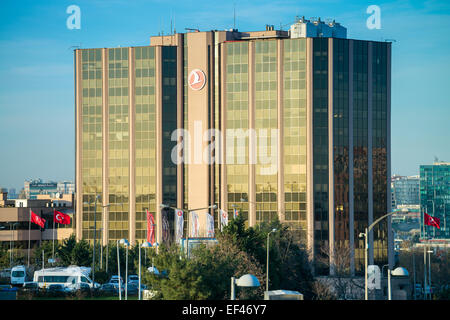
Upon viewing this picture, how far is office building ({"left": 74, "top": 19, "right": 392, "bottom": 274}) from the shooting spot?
137375mm

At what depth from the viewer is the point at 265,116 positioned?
139m

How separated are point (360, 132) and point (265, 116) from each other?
16.9 m

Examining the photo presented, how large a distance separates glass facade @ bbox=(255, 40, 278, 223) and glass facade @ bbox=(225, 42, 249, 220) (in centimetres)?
205

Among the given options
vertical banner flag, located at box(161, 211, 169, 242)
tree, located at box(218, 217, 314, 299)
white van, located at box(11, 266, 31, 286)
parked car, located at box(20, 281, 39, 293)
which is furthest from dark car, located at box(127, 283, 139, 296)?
vertical banner flag, located at box(161, 211, 169, 242)

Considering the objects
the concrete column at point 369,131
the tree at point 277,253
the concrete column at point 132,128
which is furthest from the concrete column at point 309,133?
the concrete column at point 132,128

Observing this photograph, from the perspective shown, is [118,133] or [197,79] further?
[118,133]

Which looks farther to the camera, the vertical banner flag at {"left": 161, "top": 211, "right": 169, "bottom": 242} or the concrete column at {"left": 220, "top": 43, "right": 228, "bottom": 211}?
the concrete column at {"left": 220, "top": 43, "right": 228, "bottom": 211}

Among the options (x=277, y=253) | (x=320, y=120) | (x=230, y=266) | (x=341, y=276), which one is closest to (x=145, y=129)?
(x=320, y=120)

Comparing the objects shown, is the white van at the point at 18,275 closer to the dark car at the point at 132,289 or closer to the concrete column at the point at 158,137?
the dark car at the point at 132,289

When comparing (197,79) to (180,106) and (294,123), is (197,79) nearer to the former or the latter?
(180,106)

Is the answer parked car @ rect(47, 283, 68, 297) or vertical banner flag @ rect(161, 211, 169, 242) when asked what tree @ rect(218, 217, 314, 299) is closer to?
parked car @ rect(47, 283, 68, 297)

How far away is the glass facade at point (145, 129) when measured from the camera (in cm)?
14400

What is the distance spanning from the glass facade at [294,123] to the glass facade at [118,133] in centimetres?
2926
